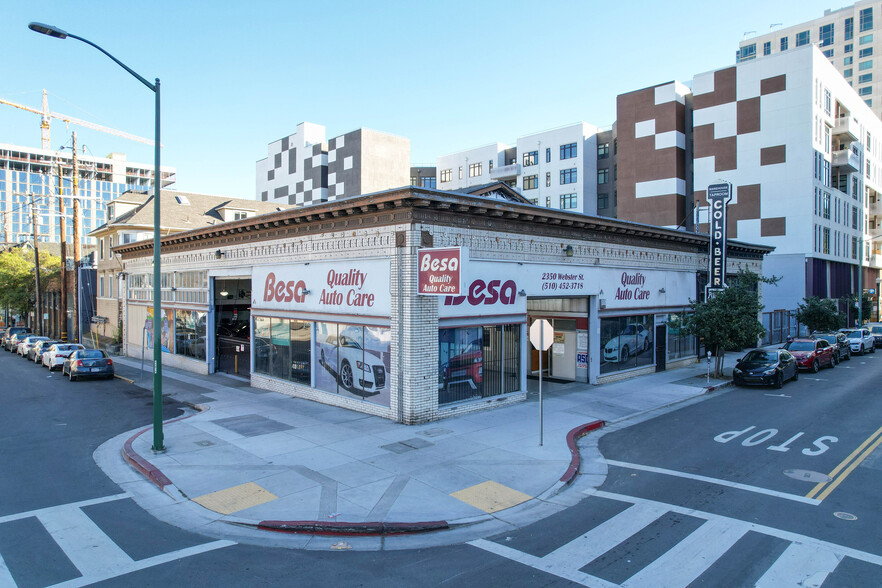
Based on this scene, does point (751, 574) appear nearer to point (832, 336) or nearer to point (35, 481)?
point (35, 481)

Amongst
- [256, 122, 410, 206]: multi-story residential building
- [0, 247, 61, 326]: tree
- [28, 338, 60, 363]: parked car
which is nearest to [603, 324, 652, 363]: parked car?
[28, 338, 60, 363]: parked car

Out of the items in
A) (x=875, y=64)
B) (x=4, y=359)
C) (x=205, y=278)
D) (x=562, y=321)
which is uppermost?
(x=875, y=64)

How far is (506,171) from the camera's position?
67.8 m

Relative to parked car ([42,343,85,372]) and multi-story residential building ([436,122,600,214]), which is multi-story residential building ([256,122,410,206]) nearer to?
multi-story residential building ([436,122,600,214])

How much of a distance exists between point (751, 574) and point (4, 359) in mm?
43538

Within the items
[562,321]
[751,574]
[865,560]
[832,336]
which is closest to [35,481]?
[751,574]

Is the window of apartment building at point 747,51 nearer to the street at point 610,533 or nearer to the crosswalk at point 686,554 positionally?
the street at point 610,533

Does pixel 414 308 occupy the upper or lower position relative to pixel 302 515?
upper

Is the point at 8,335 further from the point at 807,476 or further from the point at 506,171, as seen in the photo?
the point at 807,476

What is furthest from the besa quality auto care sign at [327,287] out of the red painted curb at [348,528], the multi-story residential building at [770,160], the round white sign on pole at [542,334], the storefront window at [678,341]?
the multi-story residential building at [770,160]

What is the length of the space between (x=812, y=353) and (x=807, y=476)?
58.5 ft

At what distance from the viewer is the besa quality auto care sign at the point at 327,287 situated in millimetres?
15875

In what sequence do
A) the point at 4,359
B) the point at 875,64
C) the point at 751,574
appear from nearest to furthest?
the point at 751,574 < the point at 4,359 < the point at 875,64

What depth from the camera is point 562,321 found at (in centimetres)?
2184
